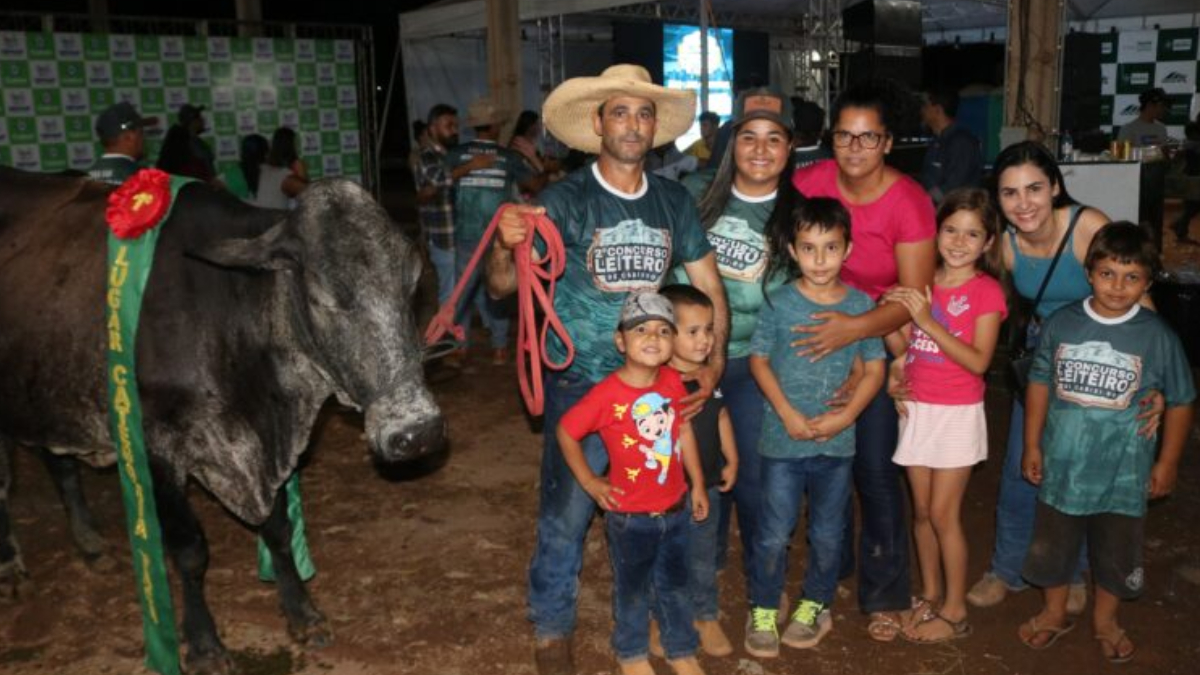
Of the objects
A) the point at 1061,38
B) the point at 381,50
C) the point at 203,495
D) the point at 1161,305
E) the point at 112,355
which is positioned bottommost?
the point at 203,495

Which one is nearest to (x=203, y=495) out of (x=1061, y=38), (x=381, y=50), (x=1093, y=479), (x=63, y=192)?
(x=63, y=192)

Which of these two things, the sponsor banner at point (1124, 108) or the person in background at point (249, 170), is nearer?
the person in background at point (249, 170)

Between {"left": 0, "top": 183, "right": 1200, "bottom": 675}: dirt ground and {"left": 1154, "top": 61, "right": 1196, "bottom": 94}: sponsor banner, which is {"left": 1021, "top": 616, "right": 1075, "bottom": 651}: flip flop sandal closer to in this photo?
{"left": 0, "top": 183, "right": 1200, "bottom": 675}: dirt ground

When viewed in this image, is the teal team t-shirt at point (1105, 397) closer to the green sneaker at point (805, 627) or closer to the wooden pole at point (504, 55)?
the green sneaker at point (805, 627)

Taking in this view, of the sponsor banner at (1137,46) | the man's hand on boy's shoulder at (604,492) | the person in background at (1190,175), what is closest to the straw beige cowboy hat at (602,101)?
the man's hand on boy's shoulder at (604,492)

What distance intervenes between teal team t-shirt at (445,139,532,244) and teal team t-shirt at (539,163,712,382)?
166 inches

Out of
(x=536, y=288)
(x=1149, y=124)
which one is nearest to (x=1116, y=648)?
(x=536, y=288)

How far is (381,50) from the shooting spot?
128ft

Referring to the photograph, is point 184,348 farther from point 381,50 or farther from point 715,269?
point 381,50

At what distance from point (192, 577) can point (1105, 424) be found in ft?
10.6

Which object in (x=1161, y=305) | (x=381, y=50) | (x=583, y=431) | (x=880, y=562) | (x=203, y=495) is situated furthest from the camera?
A: (x=381, y=50)

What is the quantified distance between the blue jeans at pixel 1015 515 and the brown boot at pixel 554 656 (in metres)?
1.82

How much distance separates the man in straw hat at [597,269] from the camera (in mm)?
3162

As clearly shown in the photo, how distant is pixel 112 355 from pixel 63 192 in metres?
1.09
